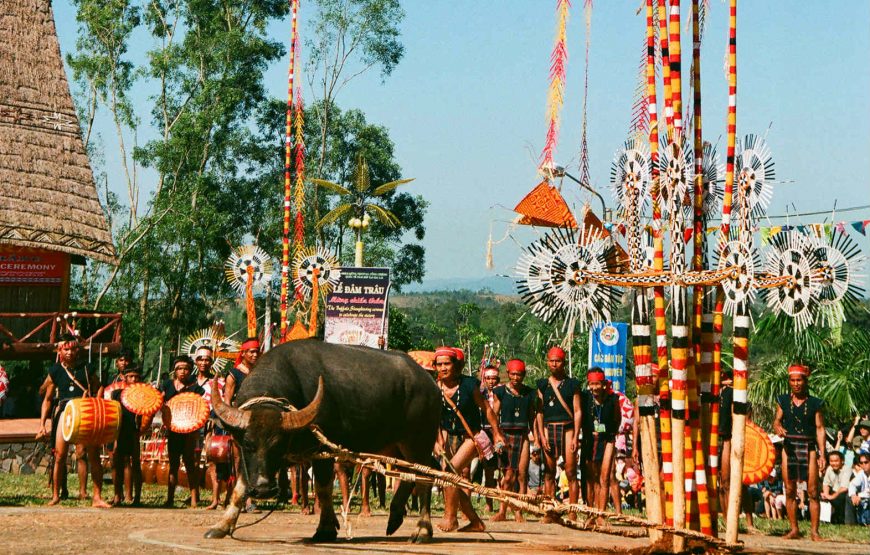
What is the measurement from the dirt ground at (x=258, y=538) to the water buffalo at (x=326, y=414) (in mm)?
463

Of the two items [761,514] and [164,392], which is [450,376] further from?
[761,514]

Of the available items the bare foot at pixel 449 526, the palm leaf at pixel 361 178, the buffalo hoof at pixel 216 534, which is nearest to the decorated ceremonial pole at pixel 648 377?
the bare foot at pixel 449 526

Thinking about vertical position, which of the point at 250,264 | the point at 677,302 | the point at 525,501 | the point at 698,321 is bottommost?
the point at 525,501

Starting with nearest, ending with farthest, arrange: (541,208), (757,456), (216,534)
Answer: (216,534) → (757,456) → (541,208)

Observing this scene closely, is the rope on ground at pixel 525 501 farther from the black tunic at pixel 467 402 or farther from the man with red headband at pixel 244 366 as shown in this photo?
the man with red headband at pixel 244 366

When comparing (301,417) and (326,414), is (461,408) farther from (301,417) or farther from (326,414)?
(301,417)

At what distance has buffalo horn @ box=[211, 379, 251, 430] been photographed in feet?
36.0

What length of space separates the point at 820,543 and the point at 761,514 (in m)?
5.95

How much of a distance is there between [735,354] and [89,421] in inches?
318

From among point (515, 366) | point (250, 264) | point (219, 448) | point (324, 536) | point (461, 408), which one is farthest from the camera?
point (250, 264)

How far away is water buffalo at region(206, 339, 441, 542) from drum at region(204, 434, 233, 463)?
10.7 ft

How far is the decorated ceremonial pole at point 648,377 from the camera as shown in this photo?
9977 millimetres

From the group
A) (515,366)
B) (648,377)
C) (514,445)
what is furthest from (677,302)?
(514,445)

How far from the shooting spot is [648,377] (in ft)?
33.3
